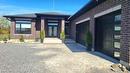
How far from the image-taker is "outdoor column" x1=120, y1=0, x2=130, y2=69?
7762 mm

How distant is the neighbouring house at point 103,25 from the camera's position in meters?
8.15

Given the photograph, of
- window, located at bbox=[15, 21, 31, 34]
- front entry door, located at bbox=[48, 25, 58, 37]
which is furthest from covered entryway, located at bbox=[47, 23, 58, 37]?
window, located at bbox=[15, 21, 31, 34]

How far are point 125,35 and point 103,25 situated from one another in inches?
183

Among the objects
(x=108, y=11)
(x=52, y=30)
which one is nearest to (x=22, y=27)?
(x=52, y=30)

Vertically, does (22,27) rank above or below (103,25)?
above

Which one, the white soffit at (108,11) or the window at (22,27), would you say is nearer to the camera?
the white soffit at (108,11)

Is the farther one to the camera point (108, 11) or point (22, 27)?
point (22, 27)

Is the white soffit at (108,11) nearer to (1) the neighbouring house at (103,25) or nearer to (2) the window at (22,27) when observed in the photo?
(1) the neighbouring house at (103,25)

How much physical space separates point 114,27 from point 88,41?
15.4 feet

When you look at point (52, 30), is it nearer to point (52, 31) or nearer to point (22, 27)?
point (52, 31)

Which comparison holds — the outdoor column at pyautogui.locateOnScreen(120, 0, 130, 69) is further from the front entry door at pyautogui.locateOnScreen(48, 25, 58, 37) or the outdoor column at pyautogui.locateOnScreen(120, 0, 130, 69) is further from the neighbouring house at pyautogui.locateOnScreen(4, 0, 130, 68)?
the front entry door at pyautogui.locateOnScreen(48, 25, 58, 37)

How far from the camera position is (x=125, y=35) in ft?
26.4

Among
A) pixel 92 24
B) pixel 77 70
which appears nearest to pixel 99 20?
pixel 92 24

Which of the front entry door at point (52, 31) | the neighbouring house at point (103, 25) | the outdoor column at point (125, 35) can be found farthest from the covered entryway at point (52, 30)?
the outdoor column at point (125, 35)
